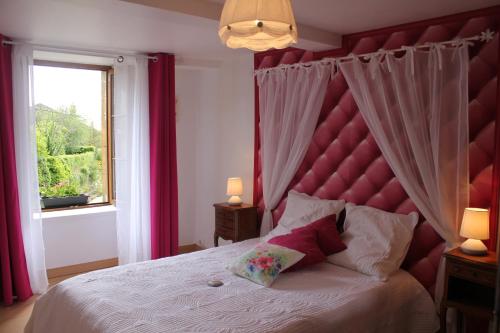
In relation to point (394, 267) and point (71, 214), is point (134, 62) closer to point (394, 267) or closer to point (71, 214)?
point (71, 214)

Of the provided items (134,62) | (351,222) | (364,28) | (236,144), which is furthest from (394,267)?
(134,62)

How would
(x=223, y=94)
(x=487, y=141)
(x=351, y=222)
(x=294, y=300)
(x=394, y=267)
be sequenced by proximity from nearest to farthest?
(x=294, y=300) → (x=487, y=141) → (x=394, y=267) → (x=351, y=222) → (x=223, y=94)

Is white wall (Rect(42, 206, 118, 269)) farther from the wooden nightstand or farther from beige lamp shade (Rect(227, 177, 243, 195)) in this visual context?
the wooden nightstand

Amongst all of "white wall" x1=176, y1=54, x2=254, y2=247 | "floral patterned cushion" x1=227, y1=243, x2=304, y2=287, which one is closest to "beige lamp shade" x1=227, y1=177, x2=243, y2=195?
"white wall" x1=176, y1=54, x2=254, y2=247

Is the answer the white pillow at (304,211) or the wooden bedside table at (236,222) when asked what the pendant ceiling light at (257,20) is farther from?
the wooden bedside table at (236,222)

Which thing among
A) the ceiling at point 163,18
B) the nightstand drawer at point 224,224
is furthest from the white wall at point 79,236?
the ceiling at point 163,18

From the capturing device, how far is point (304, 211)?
364cm

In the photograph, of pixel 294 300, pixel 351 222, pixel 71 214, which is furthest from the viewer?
pixel 71 214

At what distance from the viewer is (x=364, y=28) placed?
333 cm

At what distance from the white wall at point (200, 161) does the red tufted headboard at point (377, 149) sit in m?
0.39

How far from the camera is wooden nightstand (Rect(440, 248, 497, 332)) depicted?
2.49 m

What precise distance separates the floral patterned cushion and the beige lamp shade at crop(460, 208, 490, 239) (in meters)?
1.12

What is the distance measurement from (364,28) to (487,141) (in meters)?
1.32

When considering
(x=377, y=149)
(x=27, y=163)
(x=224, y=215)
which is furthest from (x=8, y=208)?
(x=377, y=149)
